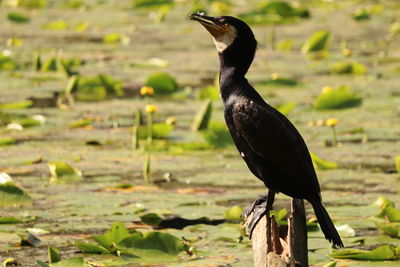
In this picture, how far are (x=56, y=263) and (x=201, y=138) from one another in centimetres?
254

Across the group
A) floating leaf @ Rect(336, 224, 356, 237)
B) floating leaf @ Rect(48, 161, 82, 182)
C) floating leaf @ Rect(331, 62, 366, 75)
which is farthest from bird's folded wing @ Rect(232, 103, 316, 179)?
floating leaf @ Rect(331, 62, 366, 75)

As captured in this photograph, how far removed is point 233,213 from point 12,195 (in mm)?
1088

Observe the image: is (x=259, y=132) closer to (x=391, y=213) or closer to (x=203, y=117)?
(x=391, y=213)

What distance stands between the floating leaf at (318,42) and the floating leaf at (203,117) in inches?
107

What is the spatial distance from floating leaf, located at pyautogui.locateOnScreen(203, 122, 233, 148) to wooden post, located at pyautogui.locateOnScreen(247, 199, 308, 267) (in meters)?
2.59

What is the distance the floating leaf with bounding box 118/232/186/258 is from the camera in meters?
4.48

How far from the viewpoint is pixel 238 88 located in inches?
152

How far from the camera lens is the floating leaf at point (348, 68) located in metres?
8.66

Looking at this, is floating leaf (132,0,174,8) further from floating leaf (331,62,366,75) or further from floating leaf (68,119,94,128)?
floating leaf (68,119,94,128)

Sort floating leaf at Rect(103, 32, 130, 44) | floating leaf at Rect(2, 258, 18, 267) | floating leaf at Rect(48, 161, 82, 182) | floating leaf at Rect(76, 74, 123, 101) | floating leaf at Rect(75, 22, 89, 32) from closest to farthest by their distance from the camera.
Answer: floating leaf at Rect(2, 258, 18, 267) < floating leaf at Rect(48, 161, 82, 182) < floating leaf at Rect(76, 74, 123, 101) < floating leaf at Rect(103, 32, 130, 44) < floating leaf at Rect(75, 22, 89, 32)

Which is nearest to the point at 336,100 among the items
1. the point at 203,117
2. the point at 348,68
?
the point at 203,117

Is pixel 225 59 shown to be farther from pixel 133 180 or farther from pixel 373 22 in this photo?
pixel 373 22

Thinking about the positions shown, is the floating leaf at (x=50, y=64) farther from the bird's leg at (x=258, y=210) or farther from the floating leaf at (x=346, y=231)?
the bird's leg at (x=258, y=210)

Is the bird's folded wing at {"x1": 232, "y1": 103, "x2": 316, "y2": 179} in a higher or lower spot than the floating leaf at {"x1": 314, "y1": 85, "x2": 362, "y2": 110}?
higher
